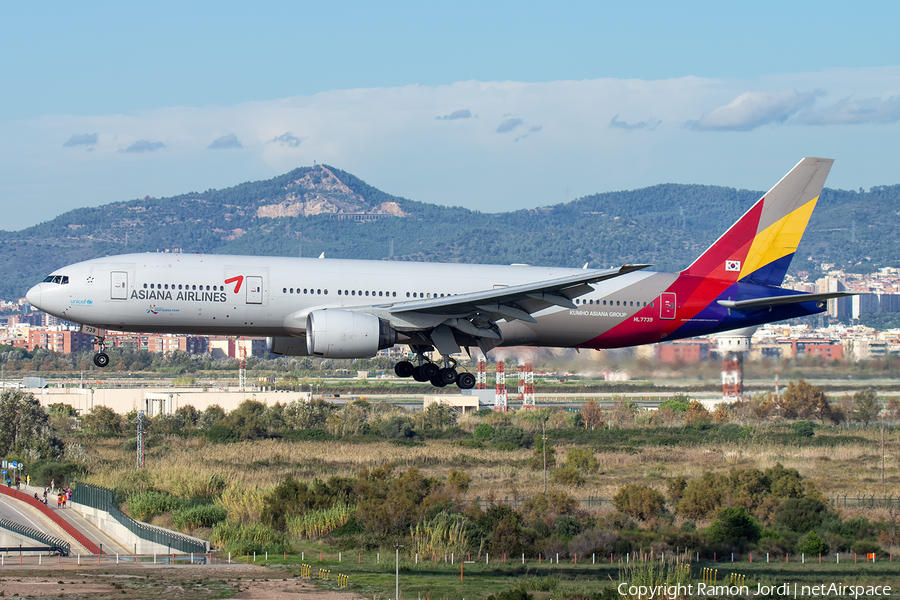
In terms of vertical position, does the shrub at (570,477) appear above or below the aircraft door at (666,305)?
below

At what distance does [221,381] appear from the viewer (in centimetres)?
14462

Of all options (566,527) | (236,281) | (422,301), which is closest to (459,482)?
(566,527)

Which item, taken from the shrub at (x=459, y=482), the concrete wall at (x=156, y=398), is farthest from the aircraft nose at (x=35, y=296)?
the concrete wall at (x=156, y=398)

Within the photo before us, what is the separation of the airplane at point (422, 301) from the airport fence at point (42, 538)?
9683 mm

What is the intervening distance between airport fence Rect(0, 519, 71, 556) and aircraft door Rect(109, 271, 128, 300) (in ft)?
41.2

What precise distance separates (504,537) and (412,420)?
163 ft

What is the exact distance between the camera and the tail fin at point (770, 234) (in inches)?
1690

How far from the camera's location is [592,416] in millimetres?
92688

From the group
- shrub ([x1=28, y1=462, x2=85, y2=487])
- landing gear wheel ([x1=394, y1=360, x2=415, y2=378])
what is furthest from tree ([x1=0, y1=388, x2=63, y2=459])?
landing gear wheel ([x1=394, y1=360, x2=415, y2=378])

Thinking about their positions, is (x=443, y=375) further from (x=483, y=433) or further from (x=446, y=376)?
(x=483, y=433)

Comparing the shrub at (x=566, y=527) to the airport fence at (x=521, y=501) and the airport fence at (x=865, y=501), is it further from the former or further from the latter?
the airport fence at (x=865, y=501)

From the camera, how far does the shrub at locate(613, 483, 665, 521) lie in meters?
48.8

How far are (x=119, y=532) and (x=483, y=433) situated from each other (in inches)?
1617

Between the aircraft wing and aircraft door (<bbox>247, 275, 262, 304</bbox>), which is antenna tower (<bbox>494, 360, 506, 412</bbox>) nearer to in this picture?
the aircraft wing
